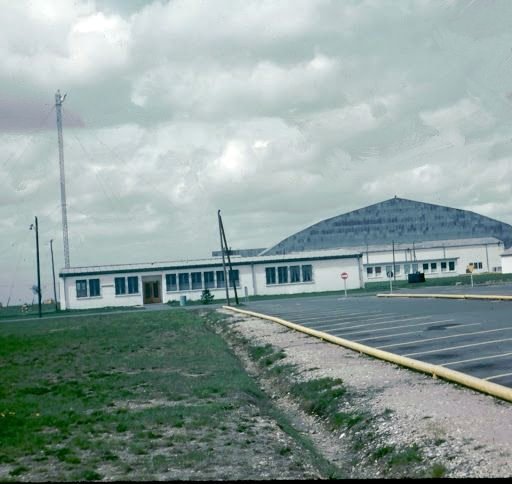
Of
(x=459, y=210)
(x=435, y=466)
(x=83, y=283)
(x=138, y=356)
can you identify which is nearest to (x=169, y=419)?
(x=435, y=466)

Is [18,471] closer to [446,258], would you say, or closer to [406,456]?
[406,456]

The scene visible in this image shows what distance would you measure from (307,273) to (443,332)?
161ft

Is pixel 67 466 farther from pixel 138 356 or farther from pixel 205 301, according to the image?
pixel 205 301

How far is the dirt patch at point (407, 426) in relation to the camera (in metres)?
7.26

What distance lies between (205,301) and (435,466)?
51.2 meters

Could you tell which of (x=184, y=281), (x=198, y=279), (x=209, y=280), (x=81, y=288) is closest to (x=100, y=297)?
(x=81, y=288)

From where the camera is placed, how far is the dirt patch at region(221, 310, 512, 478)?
726 centimetres

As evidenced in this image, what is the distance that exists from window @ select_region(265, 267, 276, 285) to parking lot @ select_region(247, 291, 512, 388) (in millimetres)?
36120

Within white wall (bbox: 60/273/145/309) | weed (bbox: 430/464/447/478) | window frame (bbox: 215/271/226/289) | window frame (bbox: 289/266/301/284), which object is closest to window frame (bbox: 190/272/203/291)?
window frame (bbox: 215/271/226/289)

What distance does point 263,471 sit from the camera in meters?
7.67

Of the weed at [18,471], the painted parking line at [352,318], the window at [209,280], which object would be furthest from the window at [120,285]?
the weed at [18,471]

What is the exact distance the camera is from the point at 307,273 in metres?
66.8

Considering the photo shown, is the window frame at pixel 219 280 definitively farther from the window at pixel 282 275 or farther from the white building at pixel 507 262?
the white building at pixel 507 262

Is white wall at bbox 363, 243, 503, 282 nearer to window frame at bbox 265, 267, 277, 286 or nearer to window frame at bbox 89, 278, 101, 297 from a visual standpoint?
window frame at bbox 265, 267, 277, 286
